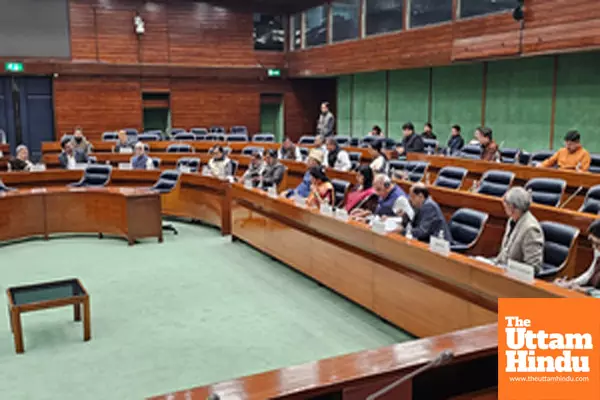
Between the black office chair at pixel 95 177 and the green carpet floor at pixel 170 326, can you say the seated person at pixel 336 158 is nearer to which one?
the green carpet floor at pixel 170 326

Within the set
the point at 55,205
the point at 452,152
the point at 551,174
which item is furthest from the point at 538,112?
the point at 55,205

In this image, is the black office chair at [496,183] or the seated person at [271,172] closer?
the black office chair at [496,183]

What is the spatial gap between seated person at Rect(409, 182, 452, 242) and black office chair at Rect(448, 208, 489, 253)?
136 millimetres

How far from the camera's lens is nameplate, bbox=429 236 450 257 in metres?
3.73

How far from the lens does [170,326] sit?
4414 mm

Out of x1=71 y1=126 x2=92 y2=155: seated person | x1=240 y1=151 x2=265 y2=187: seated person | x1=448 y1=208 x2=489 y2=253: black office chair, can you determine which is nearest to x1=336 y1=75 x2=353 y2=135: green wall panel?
x1=71 y1=126 x2=92 y2=155: seated person

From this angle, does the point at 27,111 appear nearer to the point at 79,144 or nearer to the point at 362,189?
the point at 79,144

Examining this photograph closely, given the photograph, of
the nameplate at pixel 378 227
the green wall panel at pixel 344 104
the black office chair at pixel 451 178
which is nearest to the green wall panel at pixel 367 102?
the green wall panel at pixel 344 104

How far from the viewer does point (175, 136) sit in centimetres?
1348

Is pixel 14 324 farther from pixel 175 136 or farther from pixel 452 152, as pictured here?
pixel 175 136

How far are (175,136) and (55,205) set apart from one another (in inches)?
249

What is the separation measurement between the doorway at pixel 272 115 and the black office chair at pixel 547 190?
11387 millimetres

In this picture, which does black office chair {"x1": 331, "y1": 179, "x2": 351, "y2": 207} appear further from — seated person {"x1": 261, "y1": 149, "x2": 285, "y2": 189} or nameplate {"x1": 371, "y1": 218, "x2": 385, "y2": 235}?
nameplate {"x1": 371, "y1": 218, "x2": 385, "y2": 235}

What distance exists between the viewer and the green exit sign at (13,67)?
13.0 meters
